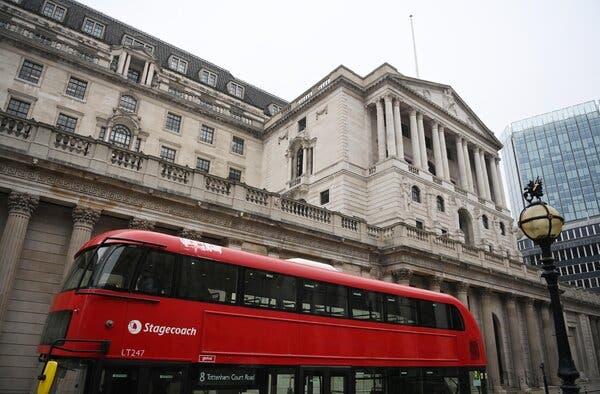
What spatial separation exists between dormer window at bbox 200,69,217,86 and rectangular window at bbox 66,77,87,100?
1339cm

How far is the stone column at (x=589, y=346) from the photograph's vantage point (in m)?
39.3

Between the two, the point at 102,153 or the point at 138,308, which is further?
the point at 102,153

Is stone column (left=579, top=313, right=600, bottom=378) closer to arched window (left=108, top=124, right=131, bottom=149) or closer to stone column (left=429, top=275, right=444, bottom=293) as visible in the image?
stone column (left=429, top=275, right=444, bottom=293)

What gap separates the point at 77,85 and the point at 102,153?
1951 centimetres

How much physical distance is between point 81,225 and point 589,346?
47085 mm

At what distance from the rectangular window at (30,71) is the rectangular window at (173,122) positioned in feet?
31.8

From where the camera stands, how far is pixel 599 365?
43125 millimetres

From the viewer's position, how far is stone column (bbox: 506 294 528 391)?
28391 millimetres

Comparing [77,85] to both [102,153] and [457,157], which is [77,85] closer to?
[102,153]

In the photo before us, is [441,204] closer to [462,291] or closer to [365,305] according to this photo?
[462,291]

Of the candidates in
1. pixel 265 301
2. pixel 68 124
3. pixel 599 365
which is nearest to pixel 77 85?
pixel 68 124

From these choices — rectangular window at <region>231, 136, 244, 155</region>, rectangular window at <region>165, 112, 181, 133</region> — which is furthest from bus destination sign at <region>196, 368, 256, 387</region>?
rectangular window at <region>231, 136, 244, 155</region>

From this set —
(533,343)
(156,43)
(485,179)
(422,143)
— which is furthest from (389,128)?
(156,43)

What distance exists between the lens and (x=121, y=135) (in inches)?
1266
